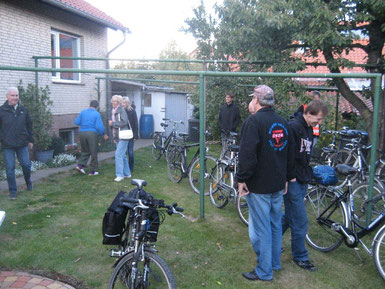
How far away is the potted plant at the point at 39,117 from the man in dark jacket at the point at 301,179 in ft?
24.1

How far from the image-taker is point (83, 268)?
394 centimetres

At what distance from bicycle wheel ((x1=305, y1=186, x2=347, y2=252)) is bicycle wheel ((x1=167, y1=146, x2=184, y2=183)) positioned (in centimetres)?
310

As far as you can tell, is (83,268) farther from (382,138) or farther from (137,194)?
(382,138)

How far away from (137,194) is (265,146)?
1.33 metres

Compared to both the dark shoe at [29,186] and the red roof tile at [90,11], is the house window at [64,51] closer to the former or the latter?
the red roof tile at [90,11]

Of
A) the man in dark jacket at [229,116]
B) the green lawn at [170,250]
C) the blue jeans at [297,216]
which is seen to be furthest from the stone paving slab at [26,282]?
the man in dark jacket at [229,116]

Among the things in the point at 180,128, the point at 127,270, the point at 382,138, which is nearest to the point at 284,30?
the point at 382,138

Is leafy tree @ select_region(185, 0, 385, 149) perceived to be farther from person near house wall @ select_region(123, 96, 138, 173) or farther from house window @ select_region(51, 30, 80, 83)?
house window @ select_region(51, 30, 80, 83)

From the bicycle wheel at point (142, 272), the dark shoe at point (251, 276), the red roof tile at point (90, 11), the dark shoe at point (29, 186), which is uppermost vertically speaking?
the red roof tile at point (90, 11)

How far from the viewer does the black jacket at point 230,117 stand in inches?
353

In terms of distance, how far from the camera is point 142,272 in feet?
10.1

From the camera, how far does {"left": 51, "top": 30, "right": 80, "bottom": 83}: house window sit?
35.8 ft

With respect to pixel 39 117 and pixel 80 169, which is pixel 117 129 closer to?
pixel 80 169

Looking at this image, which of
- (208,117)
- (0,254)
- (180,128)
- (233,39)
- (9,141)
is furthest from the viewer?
(180,128)
